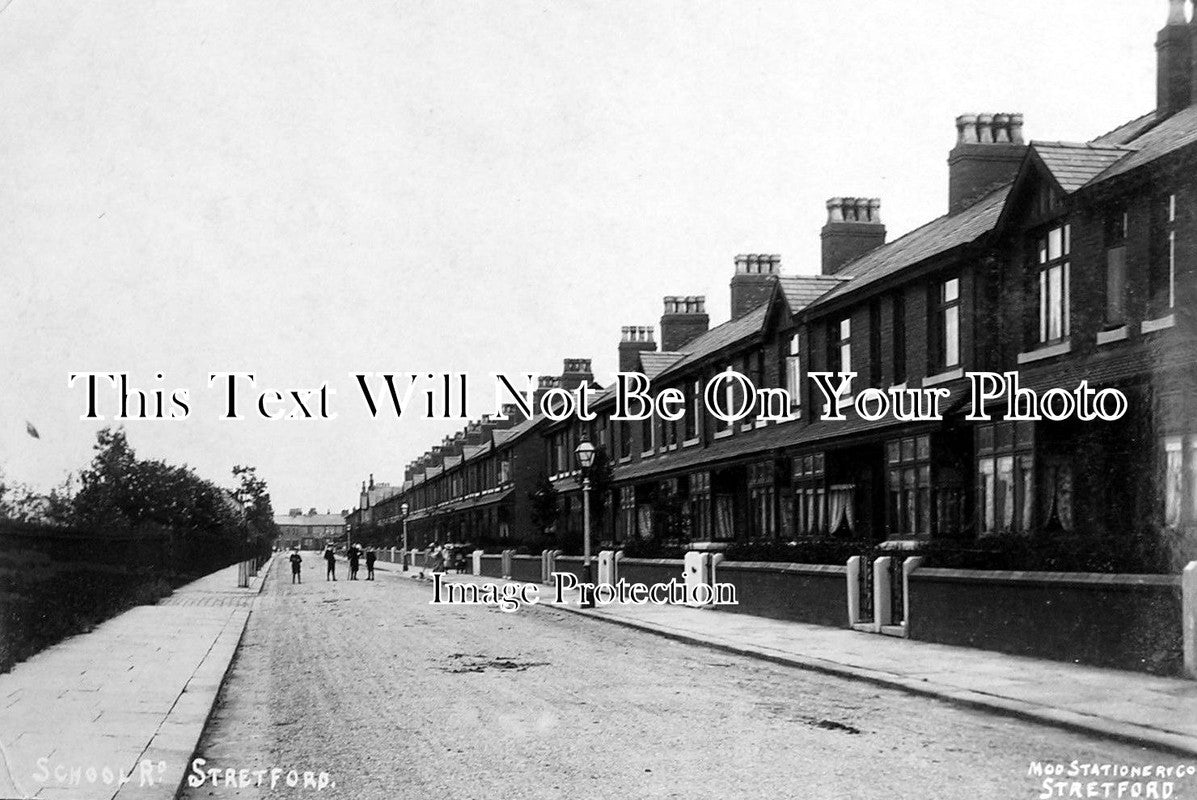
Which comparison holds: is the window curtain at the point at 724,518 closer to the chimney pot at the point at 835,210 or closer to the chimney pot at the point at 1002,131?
the chimney pot at the point at 835,210

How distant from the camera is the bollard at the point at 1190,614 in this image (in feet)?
38.8

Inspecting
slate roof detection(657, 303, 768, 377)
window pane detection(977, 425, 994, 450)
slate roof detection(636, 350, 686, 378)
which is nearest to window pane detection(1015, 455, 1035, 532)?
window pane detection(977, 425, 994, 450)

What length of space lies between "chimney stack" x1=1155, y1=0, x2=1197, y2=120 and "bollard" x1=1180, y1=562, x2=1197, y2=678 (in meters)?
10.1

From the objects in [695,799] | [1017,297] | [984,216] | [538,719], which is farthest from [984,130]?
[695,799]

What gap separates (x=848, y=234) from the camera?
32438 mm

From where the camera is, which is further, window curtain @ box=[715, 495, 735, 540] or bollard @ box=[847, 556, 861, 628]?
window curtain @ box=[715, 495, 735, 540]

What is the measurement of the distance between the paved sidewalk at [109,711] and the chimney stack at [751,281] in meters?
23.0

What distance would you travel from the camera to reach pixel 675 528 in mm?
36375

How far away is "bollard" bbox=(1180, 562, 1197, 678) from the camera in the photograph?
1181 centimetres

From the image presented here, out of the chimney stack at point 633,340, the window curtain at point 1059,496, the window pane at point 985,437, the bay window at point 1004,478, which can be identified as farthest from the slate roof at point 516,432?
the window curtain at point 1059,496

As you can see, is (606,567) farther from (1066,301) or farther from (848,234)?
(1066,301)

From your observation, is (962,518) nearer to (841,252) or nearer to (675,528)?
(841,252)

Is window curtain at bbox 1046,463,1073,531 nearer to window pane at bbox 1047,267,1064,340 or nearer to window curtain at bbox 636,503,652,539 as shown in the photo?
window pane at bbox 1047,267,1064,340

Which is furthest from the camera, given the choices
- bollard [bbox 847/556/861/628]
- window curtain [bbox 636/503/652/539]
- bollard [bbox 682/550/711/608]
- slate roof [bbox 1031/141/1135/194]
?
window curtain [bbox 636/503/652/539]
